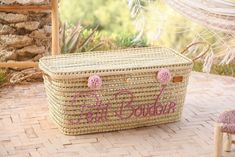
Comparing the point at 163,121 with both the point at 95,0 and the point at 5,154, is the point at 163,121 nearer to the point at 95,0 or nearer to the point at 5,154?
the point at 5,154

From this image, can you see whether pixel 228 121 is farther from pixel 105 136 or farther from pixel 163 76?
pixel 105 136

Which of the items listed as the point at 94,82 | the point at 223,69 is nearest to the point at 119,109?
the point at 94,82

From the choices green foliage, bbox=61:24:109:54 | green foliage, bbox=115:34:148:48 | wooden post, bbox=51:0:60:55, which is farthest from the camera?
green foliage, bbox=115:34:148:48

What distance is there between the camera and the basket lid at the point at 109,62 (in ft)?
9.52

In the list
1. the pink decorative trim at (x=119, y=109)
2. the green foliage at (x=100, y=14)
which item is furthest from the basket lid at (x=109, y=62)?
the green foliage at (x=100, y=14)

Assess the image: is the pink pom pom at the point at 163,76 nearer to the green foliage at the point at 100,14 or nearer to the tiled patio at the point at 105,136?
the tiled patio at the point at 105,136

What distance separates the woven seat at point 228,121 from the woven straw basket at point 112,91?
0.47 metres

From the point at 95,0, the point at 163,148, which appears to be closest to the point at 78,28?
the point at 95,0

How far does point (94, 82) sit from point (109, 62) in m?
0.31

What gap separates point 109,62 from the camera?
3.15m

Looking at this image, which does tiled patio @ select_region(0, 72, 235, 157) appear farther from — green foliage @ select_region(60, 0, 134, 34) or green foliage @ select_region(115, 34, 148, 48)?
green foliage @ select_region(60, 0, 134, 34)

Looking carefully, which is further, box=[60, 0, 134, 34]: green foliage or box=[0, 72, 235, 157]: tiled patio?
box=[60, 0, 134, 34]: green foliage

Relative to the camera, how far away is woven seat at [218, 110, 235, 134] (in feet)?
8.36

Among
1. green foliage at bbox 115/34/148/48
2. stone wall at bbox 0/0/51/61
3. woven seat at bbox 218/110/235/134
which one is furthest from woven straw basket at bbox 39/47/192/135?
green foliage at bbox 115/34/148/48
